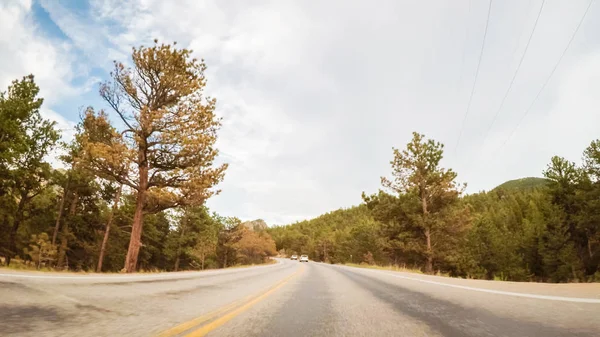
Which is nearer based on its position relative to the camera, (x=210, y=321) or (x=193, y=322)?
(x=193, y=322)

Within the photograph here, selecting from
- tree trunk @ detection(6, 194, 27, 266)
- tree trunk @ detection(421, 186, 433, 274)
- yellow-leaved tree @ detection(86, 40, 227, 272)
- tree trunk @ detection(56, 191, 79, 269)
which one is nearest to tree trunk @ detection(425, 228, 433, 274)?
tree trunk @ detection(421, 186, 433, 274)

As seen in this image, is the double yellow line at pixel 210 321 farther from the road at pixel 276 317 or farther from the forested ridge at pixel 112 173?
the forested ridge at pixel 112 173

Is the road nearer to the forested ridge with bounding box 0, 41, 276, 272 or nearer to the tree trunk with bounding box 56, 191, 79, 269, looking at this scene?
the forested ridge with bounding box 0, 41, 276, 272

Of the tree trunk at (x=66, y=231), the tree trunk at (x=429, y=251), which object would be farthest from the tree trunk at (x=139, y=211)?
the tree trunk at (x=429, y=251)

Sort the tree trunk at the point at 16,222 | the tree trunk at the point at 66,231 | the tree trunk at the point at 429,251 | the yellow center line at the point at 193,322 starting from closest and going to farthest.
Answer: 1. the yellow center line at the point at 193,322
2. the tree trunk at the point at 429,251
3. the tree trunk at the point at 66,231
4. the tree trunk at the point at 16,222

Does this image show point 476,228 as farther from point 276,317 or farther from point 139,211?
point 276,317

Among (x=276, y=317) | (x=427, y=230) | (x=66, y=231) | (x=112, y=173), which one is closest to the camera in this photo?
(x=276, y=317)

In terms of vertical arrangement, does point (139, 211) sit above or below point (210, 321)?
above

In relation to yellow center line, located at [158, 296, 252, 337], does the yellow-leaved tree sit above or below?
above

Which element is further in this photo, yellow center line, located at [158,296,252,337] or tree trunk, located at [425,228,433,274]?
tree trunk, located at [425,228,433,274]

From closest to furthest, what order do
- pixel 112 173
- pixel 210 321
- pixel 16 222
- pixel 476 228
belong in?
pixel 210 321, pixel 112 173, pixel 16 222, pixel 476 228

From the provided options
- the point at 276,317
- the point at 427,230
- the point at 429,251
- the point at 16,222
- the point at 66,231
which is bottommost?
the point at 66,231

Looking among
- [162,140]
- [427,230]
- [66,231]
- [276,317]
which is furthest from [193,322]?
[66,231]

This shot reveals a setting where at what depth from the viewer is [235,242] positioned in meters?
52.9
